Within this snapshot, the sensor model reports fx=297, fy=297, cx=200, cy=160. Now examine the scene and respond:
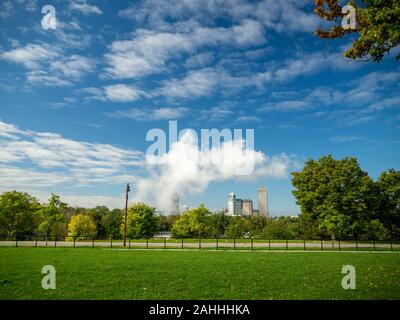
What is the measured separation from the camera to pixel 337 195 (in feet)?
144

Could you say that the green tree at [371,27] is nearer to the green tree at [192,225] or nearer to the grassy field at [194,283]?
the grassy field at [194,283]

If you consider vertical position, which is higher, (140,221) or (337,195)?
(337,195)

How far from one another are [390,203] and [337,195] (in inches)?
429

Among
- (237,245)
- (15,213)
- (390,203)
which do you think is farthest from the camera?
(15,213)

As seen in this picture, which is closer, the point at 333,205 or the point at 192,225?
the point at 333,205

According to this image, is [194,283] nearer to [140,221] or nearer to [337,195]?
[337,195]

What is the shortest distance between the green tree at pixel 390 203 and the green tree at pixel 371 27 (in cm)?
4496

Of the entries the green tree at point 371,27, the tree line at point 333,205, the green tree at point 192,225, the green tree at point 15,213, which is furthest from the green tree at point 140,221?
the green tree at point 371,27

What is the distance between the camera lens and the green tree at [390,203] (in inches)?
1853

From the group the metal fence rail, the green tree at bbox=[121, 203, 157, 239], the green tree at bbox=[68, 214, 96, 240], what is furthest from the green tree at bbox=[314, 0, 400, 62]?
the green tree at bbox=[68, 214, 96, 240]

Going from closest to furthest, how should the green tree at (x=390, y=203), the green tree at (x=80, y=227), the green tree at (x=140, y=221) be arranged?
the green tree at (x=390, y=203) < the green tree at (x=80, y=227) < the green tree at (x=140, y=221)

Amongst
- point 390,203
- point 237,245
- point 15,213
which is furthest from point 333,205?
point 15,213
